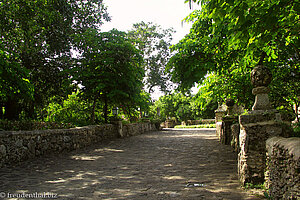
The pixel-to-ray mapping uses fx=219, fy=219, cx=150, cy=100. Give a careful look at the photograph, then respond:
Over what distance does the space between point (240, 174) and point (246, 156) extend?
21.8 inches

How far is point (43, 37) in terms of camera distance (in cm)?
1262

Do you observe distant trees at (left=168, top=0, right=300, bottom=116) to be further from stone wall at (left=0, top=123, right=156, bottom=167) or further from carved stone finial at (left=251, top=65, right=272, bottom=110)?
stone wall at (left=0, top=123, right=156, bottom=167)

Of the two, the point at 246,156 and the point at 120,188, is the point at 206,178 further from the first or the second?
the point at 120,188

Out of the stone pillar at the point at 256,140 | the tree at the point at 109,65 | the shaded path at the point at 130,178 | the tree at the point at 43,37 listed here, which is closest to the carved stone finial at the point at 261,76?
the stone pillar at the point at 256,140

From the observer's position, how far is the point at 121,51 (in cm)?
1164

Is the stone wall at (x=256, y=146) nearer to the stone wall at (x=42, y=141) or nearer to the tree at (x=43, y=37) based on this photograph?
the stone wall at (x=42, y=141)

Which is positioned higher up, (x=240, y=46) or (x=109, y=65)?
(x=109, y=65)

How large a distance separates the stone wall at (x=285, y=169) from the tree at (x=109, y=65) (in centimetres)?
900

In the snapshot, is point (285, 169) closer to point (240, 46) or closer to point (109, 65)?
point (240, 46)

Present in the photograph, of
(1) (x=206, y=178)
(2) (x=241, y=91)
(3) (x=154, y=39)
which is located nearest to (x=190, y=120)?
(3) (x=154, y=39)

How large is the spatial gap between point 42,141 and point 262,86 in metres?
7.08

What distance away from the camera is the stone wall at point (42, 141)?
626 cm

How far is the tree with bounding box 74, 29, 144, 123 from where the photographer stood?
1134cm

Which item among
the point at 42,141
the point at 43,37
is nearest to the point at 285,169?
the point at 42,141
